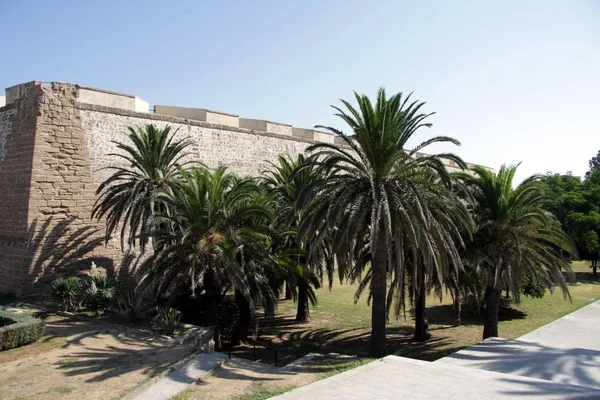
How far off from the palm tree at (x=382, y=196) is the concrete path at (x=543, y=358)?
2.00m

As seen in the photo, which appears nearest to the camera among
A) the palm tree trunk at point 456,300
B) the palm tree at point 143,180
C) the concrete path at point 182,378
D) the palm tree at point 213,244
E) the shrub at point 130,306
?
the concrete path at point 182,378

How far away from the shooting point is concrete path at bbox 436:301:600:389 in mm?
7719

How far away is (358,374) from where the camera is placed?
7297 mm

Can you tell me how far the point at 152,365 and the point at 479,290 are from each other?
920cm

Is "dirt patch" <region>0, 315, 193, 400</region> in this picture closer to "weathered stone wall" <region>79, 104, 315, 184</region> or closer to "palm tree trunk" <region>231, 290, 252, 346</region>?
"palm tree trunk" <region>231, 290, 252, 346</region>

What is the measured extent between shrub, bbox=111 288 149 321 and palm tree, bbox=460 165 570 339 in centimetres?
886

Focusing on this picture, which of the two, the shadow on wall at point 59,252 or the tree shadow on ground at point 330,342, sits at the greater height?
the shadow on wall at point 59,252

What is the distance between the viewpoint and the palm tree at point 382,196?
9.24m

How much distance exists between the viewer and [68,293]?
1227 cm

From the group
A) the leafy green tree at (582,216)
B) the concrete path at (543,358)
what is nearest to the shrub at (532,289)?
the concrete path at (543,358)

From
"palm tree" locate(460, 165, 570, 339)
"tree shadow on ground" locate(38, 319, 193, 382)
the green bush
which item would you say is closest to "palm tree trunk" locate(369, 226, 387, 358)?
"palm tree" locate(460, 165, 570, 339)

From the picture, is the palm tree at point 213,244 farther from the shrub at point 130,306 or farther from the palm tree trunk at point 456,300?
the palm tree trunk at point 456,300

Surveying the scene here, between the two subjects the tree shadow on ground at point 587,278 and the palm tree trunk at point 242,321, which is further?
the tree shadow on ground at point 587,278

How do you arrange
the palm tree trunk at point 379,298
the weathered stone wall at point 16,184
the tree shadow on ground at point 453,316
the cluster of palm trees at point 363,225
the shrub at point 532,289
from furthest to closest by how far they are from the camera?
the shrub at point 532,289 → the tree shadow on ground at point 453,316 → the weathered stone wall at point 16,184 → the palm tree trunk at point 379,298 → the cluster of palm trees at point 363,225
